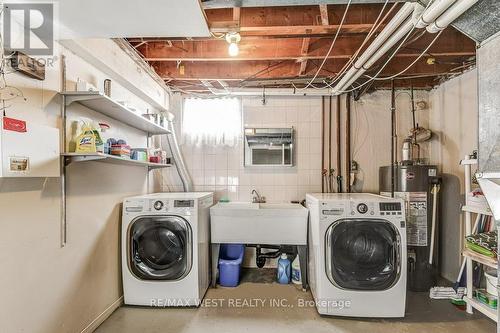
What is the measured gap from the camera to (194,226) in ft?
7.80

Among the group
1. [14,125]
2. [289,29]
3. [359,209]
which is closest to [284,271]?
[359,209]

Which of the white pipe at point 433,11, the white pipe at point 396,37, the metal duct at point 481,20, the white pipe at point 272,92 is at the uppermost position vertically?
the white pipe at point 272,92

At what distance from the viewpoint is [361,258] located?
2320 millimetres

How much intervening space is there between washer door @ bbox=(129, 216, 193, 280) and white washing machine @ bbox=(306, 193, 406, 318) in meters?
1.20

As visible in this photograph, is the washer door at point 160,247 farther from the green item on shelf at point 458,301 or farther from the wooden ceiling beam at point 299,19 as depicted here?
the green item on shelf at point 458,301

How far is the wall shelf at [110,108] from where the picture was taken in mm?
1709

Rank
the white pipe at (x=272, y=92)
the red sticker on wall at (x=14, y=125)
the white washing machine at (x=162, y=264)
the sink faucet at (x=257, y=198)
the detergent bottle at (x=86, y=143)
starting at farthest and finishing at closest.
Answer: the sink faucet at (x=257, y=198) < the white pipe at (x=272, y=92) < the white washing machine at (x=162, y=264) < the detergent bottle at (x=86, y=143) < the red sticker on wall at (x=14, y=125)

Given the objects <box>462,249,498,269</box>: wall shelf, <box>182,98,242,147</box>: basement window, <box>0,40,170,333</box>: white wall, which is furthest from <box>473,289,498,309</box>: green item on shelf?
<box>0,40,170,333</box>: white wall

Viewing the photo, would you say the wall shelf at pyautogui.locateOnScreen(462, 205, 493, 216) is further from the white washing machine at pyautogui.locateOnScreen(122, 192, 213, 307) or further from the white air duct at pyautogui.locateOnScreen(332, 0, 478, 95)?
the white washing machine at pyautogui.locateOnScreen(122, 192, 213, 307)

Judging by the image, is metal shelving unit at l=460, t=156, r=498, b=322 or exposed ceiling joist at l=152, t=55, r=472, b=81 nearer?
metal shelving unit at l=460, t=156, r=498, b=322

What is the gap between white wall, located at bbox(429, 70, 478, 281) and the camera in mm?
2783

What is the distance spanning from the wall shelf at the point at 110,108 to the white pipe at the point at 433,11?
200cm

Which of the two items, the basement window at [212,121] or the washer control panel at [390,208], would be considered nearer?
the washer control panel at [390,208]

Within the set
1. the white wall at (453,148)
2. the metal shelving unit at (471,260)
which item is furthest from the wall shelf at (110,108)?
the white wall at (453,148)
